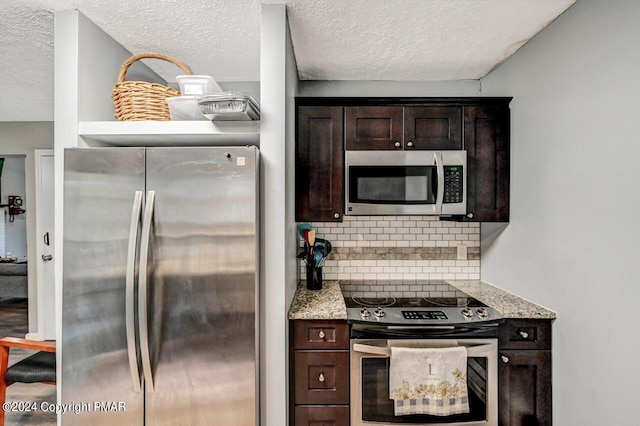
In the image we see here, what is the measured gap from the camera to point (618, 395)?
146cm

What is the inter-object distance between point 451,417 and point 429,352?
15.1 inches

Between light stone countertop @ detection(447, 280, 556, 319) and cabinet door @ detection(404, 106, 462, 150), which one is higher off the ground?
cabinet door @ detection(404, 106, 462, 150)

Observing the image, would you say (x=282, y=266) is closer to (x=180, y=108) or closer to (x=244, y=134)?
(x=244, y=134)

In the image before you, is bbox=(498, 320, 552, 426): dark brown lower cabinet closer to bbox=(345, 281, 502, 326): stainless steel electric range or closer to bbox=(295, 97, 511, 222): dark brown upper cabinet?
bbox=(345, 281, 502, 326): stainless steel electric range

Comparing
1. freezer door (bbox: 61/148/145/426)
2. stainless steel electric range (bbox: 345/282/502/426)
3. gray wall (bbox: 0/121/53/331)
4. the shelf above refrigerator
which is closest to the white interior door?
gray wall (bbox: 0/121/53/331)

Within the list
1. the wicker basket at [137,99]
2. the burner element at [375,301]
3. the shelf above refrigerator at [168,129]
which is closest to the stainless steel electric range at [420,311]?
the burner element at [375,301]

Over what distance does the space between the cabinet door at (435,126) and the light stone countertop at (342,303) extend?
0.97 meters

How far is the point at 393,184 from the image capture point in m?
2.32

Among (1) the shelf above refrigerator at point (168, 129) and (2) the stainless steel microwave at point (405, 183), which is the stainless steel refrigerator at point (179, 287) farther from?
(2) the stainless steel microwave at point (405, 183)

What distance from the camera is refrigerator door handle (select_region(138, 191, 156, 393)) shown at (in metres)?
1.60

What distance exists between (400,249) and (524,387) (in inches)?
45.5

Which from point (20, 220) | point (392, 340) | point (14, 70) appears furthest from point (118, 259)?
point (20, 220)

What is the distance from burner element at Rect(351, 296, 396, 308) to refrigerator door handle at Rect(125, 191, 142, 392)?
1.18 metres

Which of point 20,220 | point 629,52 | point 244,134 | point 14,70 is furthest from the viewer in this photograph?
point 20,220
